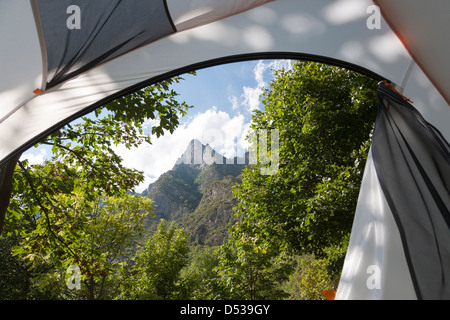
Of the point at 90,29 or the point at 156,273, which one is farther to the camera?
the point at 156,273

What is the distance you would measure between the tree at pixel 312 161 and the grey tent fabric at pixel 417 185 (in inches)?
124

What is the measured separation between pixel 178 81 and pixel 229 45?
2.78 metres

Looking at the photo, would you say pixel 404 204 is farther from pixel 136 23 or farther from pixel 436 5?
pixel 136 23

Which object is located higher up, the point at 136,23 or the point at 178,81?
the point at 178,81

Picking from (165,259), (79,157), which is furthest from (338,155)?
(165,259)

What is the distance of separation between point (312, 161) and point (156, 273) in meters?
9.74

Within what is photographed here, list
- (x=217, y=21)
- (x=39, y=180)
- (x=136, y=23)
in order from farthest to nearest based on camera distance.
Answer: (x=39, y=180), (x=217, y=21), (x=136, y=23)

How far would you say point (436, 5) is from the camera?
68.5 inches

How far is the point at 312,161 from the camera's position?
5.71m
